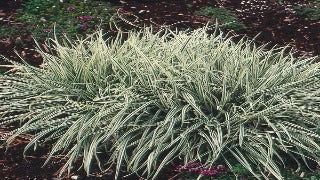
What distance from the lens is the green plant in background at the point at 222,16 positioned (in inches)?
265

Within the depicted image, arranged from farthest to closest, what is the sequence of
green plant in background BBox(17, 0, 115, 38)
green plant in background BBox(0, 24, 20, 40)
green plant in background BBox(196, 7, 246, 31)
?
green plant in background BBox(196, 7, 246, 31) < green plant in background BBox(17, 0, 115, 38) < green plant in background BBox(0, 24, 20, 40)

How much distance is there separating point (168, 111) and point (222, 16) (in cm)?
324

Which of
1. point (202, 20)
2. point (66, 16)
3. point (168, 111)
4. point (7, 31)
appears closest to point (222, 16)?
point (202, 20)

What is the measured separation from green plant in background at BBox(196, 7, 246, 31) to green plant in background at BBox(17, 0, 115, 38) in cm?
111

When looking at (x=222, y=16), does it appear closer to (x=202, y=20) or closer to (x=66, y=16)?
(x=202, y=20)

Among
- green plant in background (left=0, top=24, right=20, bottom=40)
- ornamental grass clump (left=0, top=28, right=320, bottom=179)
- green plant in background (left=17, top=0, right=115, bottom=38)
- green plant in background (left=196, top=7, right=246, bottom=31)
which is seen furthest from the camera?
green plant in background (left=196, top=7, right=246, bottom=31)

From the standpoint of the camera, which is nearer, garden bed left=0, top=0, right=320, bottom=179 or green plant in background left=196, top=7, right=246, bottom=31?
garden bed left=0, top=0, right=320, bottom=179

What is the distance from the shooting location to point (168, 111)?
401 cm

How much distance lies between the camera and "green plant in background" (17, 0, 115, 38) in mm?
6418

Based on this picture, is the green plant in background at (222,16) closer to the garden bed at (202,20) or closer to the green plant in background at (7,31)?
the garden bed at (202,20)

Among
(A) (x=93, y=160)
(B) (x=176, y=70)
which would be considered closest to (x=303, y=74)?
(B) (x=176, y=70)

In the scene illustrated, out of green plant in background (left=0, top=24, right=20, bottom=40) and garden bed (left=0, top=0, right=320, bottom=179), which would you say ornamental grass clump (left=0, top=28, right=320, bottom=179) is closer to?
garden bed (left=0, top=0, right=320, bottom=179)

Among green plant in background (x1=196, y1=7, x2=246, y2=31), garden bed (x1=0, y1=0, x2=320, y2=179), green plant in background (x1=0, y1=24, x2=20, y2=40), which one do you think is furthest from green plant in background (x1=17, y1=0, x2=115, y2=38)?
green plant in background (x1=196, y1=7, x2=246, y2=31)

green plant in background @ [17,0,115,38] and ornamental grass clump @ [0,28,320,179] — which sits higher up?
ornamental grass clump @ [0,28,320,179]
